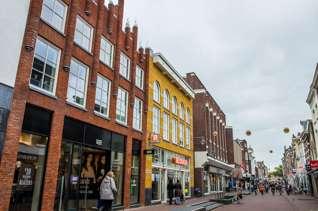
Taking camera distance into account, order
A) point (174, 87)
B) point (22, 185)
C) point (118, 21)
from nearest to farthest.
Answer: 1. point (22, 185)
2. point (118, 21)
3. point (174, 87)

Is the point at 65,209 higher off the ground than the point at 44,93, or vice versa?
the point at 44,93

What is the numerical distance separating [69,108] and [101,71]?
3514mm

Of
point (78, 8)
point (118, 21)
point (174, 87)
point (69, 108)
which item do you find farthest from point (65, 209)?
point (174, 87)

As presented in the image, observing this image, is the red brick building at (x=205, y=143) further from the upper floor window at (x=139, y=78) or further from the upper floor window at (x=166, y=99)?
the upper floor window at (x=139, y=78)

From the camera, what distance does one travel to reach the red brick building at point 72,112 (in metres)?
10.9

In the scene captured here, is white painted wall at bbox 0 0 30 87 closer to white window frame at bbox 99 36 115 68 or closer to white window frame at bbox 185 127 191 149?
white window frame at bbox 99 36 115 68

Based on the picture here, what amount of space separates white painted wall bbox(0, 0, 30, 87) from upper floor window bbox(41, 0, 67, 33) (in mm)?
1431

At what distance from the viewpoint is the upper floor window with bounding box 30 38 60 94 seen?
39.1 feet

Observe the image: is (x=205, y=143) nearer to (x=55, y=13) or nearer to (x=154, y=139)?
(x=154, y=139)

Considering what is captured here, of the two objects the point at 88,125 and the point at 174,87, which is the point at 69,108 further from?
the point at 174,87

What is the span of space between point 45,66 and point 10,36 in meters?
2.04

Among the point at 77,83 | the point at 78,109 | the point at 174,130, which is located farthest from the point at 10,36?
the point at 174,130

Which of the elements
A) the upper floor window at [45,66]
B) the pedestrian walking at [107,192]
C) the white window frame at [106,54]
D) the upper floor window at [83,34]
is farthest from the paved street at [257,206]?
the upper floor window at [83,34]

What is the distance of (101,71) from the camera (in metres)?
Answer: 16.1
